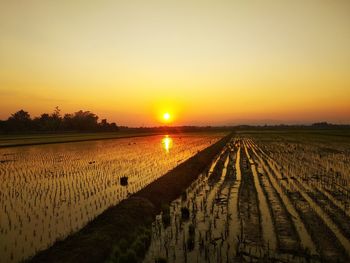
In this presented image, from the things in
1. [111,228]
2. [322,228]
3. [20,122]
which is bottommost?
[322,228]

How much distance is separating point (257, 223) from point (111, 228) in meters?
4.30

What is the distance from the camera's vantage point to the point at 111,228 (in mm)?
8719

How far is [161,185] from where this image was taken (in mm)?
14703

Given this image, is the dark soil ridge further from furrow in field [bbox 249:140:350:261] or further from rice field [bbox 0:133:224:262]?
furrow in field [bbox 249:140:350:261]

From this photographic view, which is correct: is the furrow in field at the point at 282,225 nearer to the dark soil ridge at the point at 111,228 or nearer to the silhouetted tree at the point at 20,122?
the dark soil ridge at the point at 111,228

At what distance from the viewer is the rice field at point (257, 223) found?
24.5 feet

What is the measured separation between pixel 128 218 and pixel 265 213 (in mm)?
4516

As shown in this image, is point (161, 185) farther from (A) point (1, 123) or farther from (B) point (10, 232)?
(A) point (1, 123)

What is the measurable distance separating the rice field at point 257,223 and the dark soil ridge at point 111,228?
0.53 m

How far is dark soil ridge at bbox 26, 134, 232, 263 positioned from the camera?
704cm

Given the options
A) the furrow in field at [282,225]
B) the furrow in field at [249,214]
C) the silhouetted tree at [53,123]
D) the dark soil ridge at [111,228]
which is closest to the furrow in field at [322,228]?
the furrow in field at [282,225]

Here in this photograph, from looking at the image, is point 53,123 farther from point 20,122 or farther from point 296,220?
point 296,220

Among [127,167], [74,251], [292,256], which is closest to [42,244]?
[74,251]

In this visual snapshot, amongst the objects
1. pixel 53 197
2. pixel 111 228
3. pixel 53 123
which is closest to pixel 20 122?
pixel 53 123
